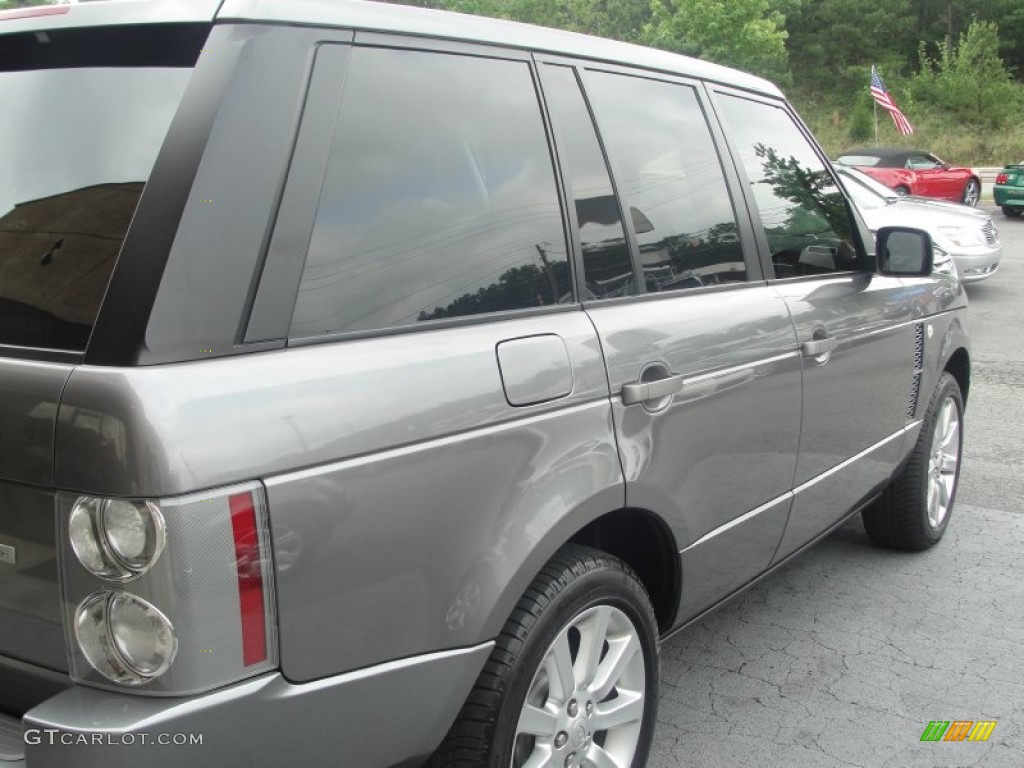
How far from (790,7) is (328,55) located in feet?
185

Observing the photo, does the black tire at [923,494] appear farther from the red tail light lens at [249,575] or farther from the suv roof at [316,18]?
the red tail light lens at [249,575]

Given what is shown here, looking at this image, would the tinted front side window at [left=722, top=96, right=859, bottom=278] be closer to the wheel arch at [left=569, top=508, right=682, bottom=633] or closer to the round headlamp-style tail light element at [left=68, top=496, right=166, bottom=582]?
the wheel arch at [left=569, top=508, right=682, bottom=633]

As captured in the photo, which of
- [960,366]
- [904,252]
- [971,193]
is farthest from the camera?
[971,193]

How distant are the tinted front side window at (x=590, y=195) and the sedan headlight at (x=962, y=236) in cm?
991

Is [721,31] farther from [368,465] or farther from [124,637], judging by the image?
[124,637]

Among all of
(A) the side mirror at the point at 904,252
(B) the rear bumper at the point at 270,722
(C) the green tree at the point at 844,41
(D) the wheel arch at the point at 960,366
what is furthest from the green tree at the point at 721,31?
(B) the rear bumper at the point at 270,722

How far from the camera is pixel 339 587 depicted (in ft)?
5.29

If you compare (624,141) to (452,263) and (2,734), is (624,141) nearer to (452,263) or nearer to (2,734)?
(452,263)

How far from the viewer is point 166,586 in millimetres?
1438

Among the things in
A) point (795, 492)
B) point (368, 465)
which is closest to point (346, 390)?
point (368, 465)

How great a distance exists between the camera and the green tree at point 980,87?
41719 mm

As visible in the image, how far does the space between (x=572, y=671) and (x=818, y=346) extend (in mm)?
1455

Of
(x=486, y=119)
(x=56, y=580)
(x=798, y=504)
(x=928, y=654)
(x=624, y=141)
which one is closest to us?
(x=56, y=580)

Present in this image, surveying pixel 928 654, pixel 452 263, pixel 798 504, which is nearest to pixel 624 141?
pixel 452 263
